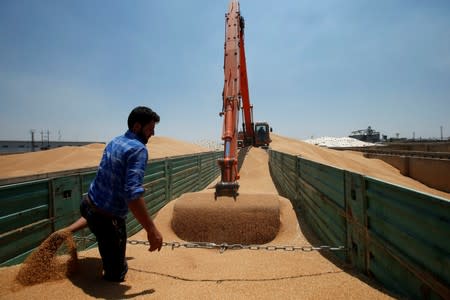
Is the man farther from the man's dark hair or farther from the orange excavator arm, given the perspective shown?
the orange excavator arm

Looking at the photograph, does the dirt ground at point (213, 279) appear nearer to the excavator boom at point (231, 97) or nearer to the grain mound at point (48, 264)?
the grain mound at point (48, 264)

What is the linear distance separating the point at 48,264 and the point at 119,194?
1042mm

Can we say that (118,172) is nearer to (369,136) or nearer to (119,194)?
(119,194)

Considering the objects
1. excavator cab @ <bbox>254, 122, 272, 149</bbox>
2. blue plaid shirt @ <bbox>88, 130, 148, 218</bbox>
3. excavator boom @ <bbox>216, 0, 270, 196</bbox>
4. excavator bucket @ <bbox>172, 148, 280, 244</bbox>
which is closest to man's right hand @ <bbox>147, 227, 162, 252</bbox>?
blue plaid shirt @ <bbox>88, 130, 148, 218</bbox>

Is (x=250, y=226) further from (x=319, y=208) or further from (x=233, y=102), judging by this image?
(x=233, y=102)

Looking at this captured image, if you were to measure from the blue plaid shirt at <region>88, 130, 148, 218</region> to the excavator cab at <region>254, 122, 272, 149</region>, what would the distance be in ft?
64.9

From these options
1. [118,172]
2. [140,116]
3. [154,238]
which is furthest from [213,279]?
[140,116]

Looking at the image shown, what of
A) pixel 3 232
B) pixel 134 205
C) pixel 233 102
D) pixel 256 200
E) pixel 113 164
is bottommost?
pixel 256 200

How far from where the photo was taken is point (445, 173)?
12570 millimetres

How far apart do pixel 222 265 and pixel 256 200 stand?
2538 mm

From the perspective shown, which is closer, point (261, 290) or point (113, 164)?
point (113, 164)

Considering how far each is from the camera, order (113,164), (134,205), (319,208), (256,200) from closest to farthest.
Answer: (134,205)
(113,164)
(319,208)
(256,200)

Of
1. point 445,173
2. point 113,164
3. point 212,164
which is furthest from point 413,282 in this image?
point 445,173

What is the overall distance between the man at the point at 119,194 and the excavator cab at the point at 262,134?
19.6 metres
